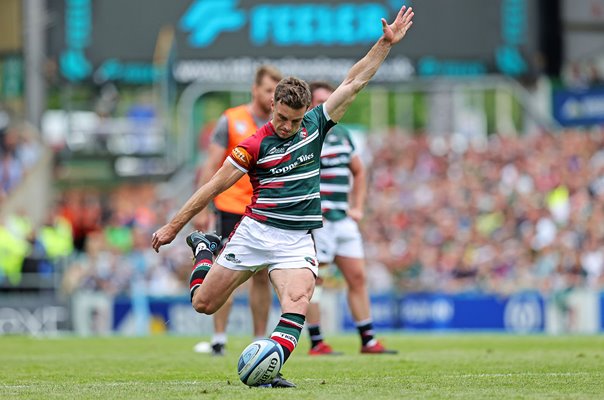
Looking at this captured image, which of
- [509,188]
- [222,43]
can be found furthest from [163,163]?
[509,188]

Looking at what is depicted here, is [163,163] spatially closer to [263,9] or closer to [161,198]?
[161,198]

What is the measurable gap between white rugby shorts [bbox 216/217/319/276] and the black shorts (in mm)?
3098

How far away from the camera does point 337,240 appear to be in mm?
12133

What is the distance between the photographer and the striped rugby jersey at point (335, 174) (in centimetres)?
1210

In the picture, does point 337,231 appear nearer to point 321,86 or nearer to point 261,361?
point 321,86

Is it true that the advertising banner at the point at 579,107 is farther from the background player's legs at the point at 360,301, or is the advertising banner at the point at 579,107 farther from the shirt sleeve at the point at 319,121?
the shirt sleeve at the point at 319,121

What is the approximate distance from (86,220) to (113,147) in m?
Result: 2.05

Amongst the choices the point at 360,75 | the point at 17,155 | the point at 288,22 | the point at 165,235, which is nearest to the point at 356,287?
the point at 360,75

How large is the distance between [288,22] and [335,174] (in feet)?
46.7

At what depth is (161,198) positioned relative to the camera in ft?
→ 87.8

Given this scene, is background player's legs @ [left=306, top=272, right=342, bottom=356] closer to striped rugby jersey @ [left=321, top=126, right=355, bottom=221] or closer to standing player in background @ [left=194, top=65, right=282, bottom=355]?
standing player in background @ [left=194, top=65, right=282, bottom=355]

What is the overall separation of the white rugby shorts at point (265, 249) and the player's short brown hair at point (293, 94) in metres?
0.84

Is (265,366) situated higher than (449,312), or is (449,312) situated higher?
(265,366)

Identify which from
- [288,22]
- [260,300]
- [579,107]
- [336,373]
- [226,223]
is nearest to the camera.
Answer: [336,373]
